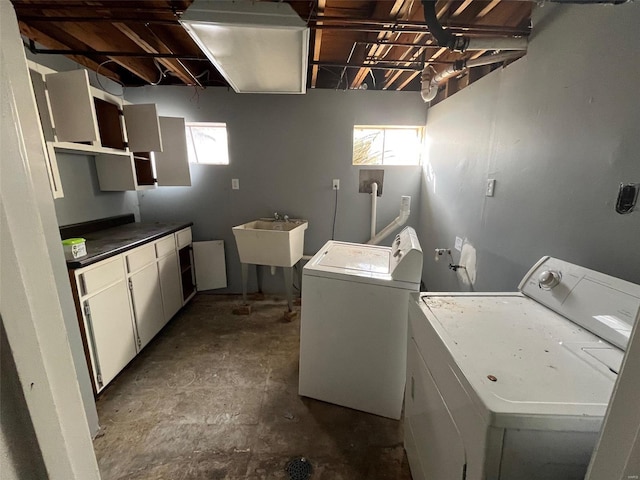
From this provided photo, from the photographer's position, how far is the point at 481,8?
57.9 inches

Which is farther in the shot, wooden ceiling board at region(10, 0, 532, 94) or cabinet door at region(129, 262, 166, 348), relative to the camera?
cabinet door at region(129, 262, 166, 348)

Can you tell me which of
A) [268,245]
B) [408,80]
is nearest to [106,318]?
[268,245]

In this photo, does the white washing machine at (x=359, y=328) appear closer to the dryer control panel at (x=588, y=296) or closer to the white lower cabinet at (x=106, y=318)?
the dryer control panel at (x=588, y=296)

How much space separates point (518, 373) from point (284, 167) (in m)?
2.60

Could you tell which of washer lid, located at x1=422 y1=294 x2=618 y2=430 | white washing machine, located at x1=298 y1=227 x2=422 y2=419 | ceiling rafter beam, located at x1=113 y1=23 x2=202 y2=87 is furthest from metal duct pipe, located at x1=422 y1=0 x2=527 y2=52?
ceiling rafter beam, located at x1=113 y1=23 x2=202 y2=87

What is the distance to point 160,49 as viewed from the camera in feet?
6.85

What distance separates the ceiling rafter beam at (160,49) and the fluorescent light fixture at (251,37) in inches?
23.6

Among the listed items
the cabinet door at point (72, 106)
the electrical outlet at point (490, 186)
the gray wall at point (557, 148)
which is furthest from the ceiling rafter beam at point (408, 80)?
the cabinet door at point (72, 106)

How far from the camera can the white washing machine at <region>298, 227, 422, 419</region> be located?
1430mm

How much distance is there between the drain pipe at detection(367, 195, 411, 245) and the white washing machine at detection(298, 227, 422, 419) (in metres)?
1.01

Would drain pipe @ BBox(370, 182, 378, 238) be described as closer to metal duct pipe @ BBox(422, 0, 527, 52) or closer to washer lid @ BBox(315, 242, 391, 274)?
washer lid @ BBox(315, 242, 391, 274)

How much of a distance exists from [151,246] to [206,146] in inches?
51.6

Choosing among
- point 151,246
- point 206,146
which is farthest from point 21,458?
point 206,146

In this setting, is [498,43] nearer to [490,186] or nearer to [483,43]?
[483,43]
